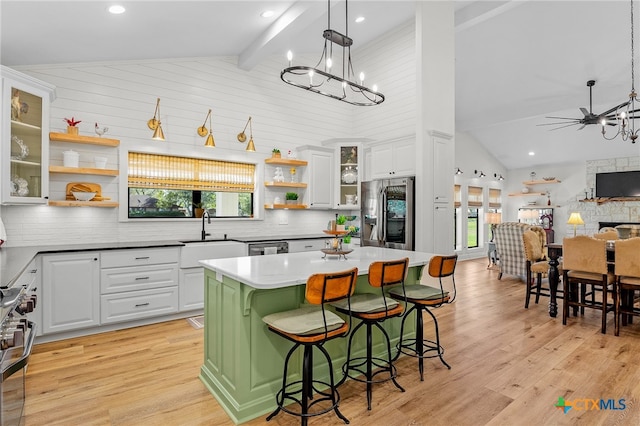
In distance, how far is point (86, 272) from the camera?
3.71 metres

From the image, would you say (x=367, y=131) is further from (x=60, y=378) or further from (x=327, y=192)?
(x=60, y=378)

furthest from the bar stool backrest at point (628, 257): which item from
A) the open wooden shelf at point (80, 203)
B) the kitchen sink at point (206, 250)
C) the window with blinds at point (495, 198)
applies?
the window with blinds at point (495, 198)

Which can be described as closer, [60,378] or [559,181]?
[60,378]

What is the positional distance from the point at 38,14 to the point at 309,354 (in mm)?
3436

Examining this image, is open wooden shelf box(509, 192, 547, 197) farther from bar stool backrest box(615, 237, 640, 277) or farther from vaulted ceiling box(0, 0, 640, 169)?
bar stool backrest box(615, 237, 640, 277)

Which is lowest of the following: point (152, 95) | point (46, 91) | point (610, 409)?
point (610, 409)

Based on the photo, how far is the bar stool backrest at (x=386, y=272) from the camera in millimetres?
2482

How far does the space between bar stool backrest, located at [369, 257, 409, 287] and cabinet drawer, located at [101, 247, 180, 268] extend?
2.75 metres

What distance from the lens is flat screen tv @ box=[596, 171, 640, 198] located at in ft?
31.6

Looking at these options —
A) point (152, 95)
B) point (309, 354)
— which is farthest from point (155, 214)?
point (309, 354)

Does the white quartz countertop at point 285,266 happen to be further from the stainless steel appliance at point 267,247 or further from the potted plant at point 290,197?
the potted plant at point 290,197

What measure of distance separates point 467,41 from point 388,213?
3.65 meters

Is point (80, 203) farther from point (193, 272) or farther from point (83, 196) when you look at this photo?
point (193, 272)

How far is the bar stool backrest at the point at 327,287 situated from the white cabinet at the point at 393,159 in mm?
3229
